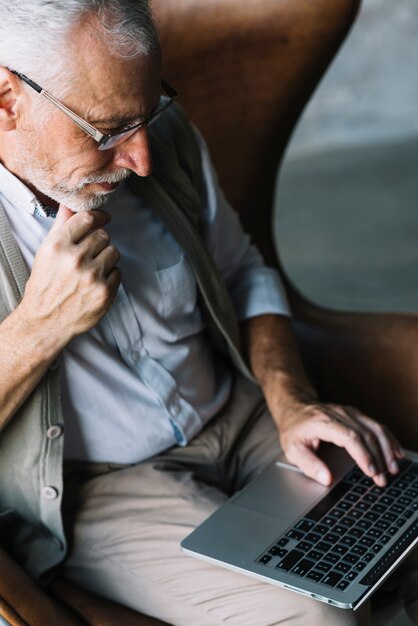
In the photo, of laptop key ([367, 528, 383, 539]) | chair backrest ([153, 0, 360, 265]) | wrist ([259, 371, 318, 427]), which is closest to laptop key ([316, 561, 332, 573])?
laptop key ([367, 528, 383, 539])

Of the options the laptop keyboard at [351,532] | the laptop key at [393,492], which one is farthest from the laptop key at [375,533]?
the laptop key at [393,492]

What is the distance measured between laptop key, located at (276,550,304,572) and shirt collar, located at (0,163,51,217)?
609mm

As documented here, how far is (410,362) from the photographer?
197 centimetres

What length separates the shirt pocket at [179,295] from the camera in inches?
70.1

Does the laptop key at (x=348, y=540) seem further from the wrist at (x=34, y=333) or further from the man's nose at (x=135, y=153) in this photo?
the man's nose at (x=135, y=153)

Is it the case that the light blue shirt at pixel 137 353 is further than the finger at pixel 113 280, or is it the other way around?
the light blue shirt at pixel 137 353

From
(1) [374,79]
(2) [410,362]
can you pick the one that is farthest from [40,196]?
(1) [374,79]

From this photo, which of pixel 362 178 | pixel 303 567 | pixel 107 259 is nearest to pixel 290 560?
pixel 303 567

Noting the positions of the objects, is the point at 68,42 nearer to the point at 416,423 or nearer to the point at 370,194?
the point at 416,423

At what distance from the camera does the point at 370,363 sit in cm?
202

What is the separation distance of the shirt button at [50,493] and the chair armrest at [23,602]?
106 mm

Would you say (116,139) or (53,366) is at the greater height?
(116,139)

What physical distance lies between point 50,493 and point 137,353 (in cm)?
26

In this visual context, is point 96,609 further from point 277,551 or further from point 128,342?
point 128,342
